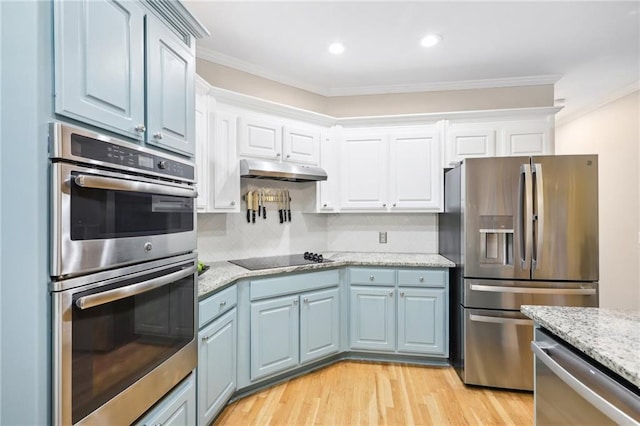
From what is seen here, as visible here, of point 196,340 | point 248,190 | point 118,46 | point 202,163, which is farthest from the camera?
point 248,190

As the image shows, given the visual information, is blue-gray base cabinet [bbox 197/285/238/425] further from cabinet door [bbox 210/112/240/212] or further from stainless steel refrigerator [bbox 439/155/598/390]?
stainless steel refrigerator [bbox 439/155/598/390]

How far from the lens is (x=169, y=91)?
1.43 m

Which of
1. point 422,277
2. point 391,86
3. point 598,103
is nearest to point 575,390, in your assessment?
point 422,277

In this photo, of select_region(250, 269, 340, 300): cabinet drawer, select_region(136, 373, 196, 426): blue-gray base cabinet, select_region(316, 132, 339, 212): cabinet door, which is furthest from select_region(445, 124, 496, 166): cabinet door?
select_region(136, 373, 196, 426): blue-gray base cabinet

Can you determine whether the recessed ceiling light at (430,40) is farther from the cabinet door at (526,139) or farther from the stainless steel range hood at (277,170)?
the stainless steel range hood at (277,170)

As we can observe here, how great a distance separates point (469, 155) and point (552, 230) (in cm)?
103

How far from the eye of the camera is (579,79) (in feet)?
11.0

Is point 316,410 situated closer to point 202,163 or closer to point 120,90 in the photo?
point 202,163

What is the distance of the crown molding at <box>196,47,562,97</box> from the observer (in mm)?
3045

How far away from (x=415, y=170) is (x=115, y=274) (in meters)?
2.75

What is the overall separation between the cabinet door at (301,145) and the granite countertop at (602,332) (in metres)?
2.17

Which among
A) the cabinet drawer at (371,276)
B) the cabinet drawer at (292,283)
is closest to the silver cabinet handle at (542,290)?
the cabinet drawer at (371,276)

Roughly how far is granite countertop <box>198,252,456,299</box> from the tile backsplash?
15cm

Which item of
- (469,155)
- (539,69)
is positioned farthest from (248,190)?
(539,69)
